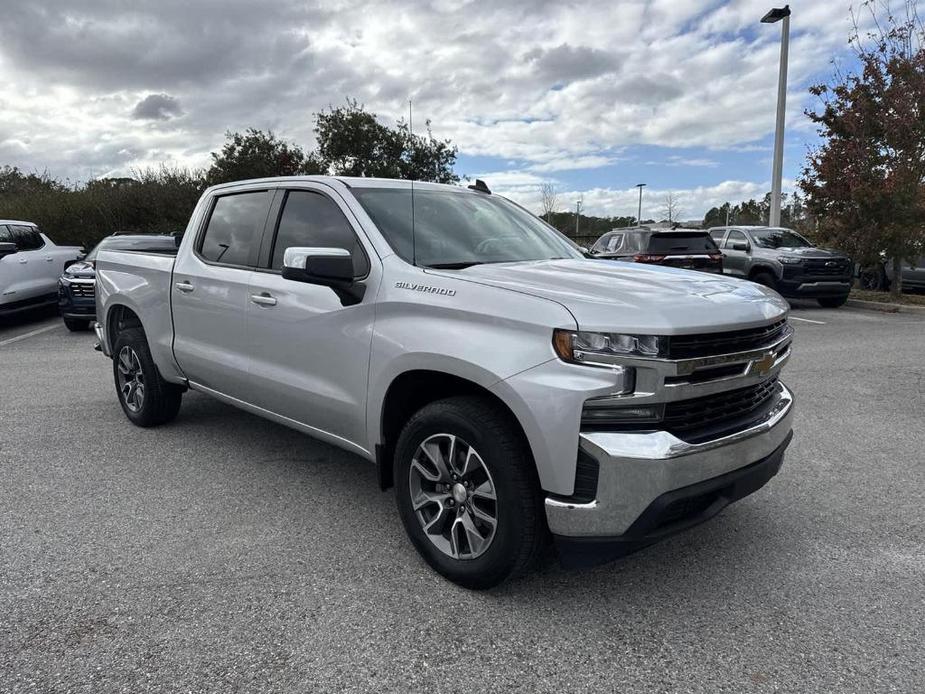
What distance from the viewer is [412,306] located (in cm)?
307

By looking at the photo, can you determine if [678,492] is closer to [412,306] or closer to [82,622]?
[412,306]

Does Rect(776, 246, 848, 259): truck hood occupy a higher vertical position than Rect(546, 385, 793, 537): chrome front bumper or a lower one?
higher

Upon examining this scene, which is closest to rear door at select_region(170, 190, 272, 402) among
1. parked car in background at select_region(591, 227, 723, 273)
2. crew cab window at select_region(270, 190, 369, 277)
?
crew cab window at select_region(270, 190, 369, 277)

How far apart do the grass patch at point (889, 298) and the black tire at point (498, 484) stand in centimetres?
1455

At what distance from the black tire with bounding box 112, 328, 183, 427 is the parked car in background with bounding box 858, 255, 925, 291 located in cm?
1482

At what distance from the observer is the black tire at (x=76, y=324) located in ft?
35.6

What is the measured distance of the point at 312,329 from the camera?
11.7 feet

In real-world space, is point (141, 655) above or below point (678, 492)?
below

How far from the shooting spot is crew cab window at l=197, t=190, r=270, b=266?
167 inches

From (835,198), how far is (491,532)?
14.7 metres

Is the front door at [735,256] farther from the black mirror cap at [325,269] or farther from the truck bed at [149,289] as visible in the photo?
the black mirror cap at [325,269]

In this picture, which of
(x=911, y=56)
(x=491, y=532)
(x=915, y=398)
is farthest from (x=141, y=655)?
(x=911, y=56)

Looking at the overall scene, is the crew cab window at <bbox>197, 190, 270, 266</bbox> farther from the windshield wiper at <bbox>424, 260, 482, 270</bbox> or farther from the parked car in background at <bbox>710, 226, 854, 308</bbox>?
the parked car in background at <bbox>710, 226, 854, 308</bbox>

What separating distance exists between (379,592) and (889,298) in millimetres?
15587
